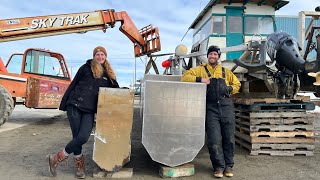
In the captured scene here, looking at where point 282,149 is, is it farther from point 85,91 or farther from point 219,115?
point 85,91

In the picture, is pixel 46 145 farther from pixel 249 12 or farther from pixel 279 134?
pixel 249 12

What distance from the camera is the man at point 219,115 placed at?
458cm

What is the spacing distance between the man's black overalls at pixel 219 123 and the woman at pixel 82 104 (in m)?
1.43

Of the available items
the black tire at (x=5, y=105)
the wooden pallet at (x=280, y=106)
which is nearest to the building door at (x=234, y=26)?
the wooden pallet at (x=280, y=106)

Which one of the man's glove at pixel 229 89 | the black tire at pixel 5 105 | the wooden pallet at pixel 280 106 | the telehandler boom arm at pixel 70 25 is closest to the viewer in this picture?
the man's glove at pixel 229 89

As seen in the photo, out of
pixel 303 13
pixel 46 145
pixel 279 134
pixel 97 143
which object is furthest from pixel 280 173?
pixel 46 145

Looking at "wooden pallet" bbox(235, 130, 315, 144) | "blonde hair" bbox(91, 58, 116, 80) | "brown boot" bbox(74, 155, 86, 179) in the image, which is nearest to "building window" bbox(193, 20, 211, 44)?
"wooden pallet" bbox(235, 130, 315, 144)

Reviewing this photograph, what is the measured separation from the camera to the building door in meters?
10.3

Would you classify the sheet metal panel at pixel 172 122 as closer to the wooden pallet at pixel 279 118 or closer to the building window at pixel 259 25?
the wooden pallet at pixel 279 118

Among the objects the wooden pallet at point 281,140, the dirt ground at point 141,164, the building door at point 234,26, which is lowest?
the dirt ground at point 141,164

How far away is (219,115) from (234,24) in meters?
6.43

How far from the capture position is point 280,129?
19.1 feet

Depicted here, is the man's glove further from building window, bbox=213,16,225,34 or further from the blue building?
building window, bbox=213,16,225,34

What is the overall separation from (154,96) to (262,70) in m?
2.86
